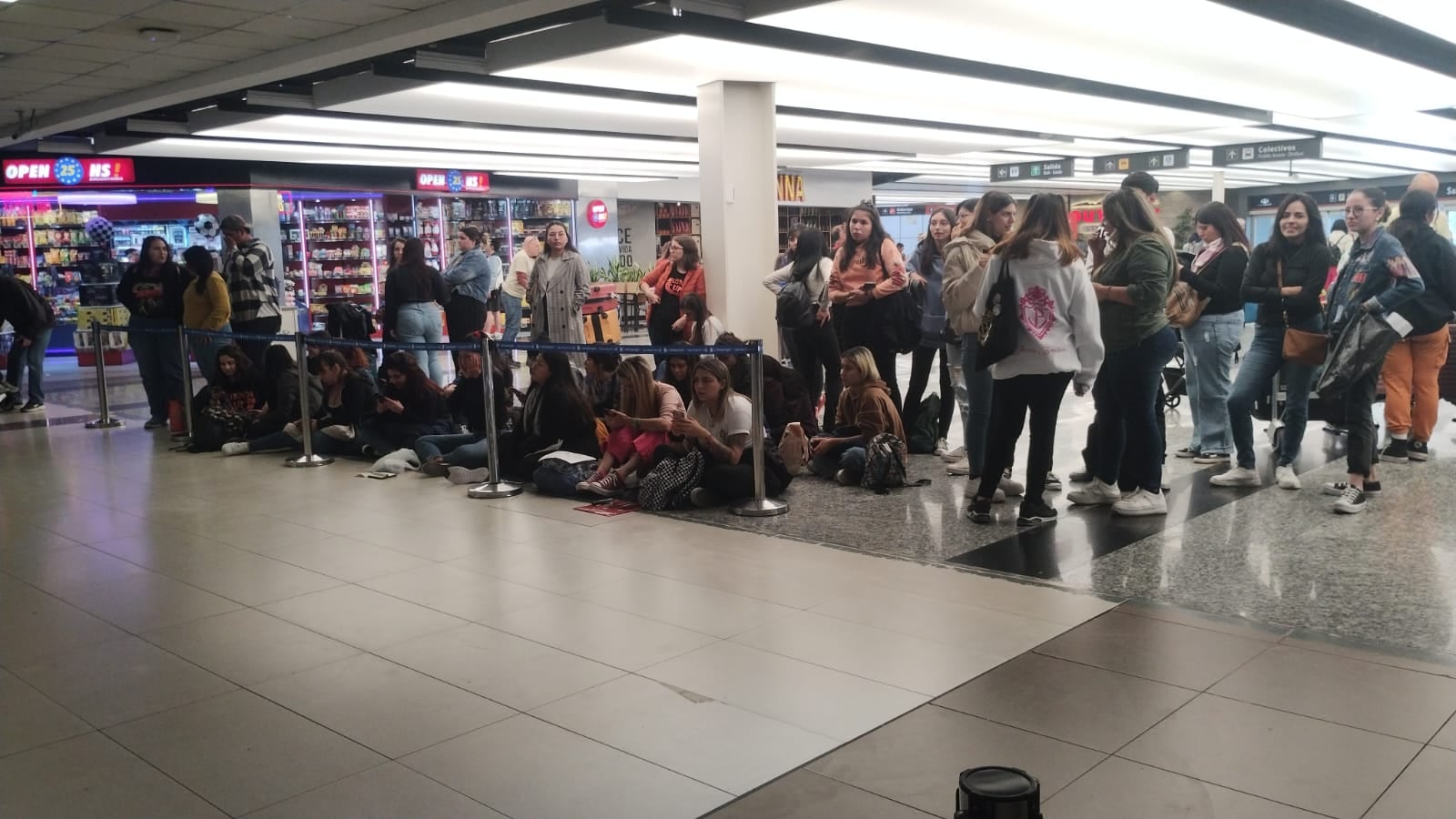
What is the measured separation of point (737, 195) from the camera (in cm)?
866

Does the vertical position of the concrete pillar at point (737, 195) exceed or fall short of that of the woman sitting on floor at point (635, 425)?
it exceeds it

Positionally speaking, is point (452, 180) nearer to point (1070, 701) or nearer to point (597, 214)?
point (597, 214)

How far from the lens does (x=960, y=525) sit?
17.8 feet

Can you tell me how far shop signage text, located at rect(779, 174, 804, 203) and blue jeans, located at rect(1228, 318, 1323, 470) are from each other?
553 inches

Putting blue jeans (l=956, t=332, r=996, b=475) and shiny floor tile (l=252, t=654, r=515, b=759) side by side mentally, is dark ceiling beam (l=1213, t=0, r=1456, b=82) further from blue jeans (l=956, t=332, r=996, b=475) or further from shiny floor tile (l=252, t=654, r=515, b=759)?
shiny floor tile (l=252, t=654, r=515, b=759)

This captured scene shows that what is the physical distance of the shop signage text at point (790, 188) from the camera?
19719mm

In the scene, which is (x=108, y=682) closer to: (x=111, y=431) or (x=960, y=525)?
(x=960, y=525)

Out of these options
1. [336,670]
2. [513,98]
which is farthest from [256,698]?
[513,98]

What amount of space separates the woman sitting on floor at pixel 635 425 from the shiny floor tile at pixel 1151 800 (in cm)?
376

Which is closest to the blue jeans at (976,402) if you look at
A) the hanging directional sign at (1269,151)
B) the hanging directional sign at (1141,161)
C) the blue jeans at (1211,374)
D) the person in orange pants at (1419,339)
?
the blue jeans at (1211,374)

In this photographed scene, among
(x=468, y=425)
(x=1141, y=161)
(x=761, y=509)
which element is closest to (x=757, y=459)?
(x=761, y=509)

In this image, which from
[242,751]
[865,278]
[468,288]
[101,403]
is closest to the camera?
[242,751]

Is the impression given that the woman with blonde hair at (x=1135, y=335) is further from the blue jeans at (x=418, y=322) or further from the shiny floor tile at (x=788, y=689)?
the blue jeans at (x=418, y=322)

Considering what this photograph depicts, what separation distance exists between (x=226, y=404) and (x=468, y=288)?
2.23 m
